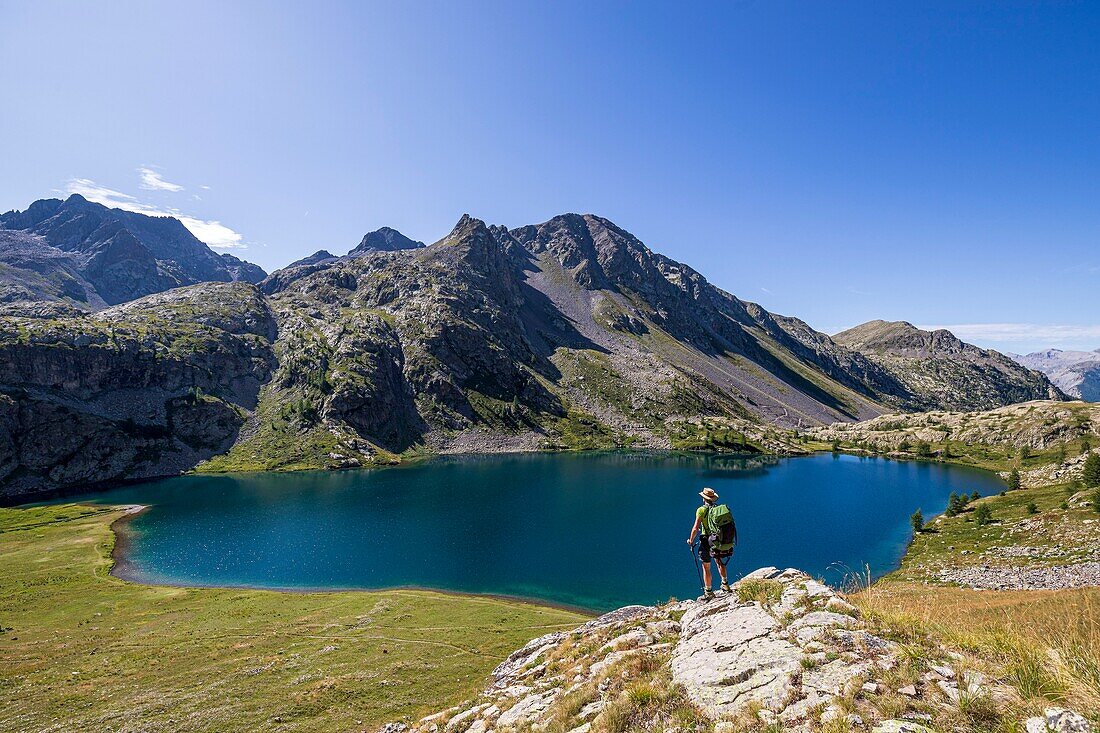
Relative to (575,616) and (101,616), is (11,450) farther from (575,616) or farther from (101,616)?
(575,616)

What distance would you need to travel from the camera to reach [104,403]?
533 feet

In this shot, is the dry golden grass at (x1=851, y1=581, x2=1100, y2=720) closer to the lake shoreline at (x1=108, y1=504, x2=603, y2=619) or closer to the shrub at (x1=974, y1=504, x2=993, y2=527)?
the lake shoreline at (x1=108, y1=504, x2=603, y2=619)

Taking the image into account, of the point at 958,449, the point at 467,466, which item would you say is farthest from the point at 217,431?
the point at 958,449

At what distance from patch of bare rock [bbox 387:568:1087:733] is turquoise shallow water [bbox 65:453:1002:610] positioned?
133 feet

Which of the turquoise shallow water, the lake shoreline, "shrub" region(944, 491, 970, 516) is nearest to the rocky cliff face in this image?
the turquoise shallow water

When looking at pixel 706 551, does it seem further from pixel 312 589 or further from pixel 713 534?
pixel 312 589

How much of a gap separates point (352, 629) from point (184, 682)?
1332cm

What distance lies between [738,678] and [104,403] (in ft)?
715

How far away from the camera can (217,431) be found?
174125mm

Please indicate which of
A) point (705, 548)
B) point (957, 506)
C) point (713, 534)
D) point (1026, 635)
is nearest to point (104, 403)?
point (705, 548)

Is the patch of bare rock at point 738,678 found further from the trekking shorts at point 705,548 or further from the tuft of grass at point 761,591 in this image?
the trekking shorts at point 705,548

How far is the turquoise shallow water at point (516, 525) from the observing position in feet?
218

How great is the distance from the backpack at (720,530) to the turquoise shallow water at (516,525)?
42.2 meters

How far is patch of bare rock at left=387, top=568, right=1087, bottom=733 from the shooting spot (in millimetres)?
8969
